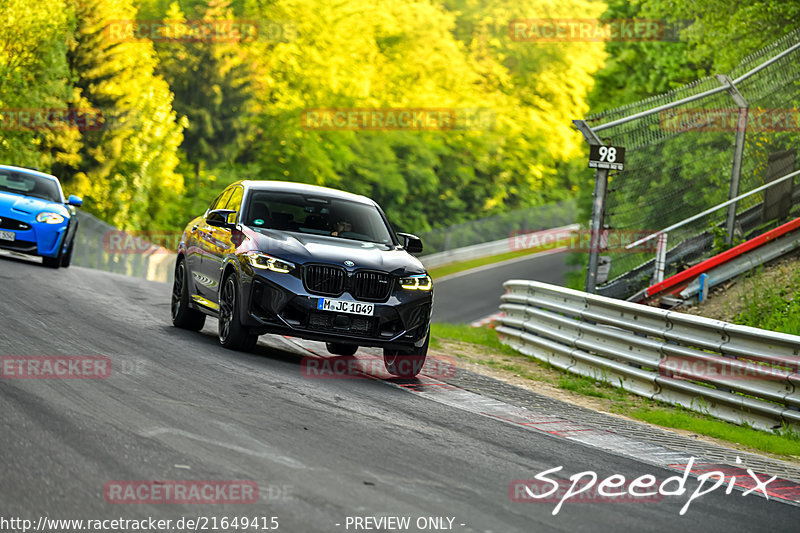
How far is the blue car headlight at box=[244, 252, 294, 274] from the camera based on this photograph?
10.4 metres

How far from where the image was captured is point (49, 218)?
19125mm

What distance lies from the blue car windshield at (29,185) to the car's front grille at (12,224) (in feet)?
3.70

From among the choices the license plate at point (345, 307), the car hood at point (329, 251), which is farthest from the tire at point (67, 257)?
the license plate at point (345, 307)

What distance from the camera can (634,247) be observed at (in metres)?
15.0

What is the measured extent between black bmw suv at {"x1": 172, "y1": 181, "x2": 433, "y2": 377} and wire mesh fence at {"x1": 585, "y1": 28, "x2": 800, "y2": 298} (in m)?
4.37

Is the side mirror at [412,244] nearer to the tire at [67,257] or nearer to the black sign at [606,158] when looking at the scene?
the black sign at [606,158]

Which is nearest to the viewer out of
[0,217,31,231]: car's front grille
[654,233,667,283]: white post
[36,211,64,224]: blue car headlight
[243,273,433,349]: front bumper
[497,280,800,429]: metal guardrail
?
[497,280,800,429]: metal guardrail

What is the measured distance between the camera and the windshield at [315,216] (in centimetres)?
1163

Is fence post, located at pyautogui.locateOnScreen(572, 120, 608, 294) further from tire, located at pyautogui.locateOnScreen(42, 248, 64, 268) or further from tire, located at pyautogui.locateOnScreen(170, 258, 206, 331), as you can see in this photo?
tire, located at pyautogui.locateOnScreen(42, 248, 64, 268)

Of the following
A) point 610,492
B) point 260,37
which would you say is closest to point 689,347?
point 610,492

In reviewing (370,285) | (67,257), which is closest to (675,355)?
(370,285)

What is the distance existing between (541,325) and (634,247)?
1643mm

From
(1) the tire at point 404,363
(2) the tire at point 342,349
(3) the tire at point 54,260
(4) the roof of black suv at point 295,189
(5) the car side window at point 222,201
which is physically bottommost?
(3) the tire at point 54,260

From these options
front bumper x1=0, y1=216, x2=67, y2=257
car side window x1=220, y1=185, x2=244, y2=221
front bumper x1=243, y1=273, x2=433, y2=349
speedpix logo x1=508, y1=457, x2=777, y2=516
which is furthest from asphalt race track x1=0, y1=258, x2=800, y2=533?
front bumper x1=0, y1=216, x2=67, y2=257
